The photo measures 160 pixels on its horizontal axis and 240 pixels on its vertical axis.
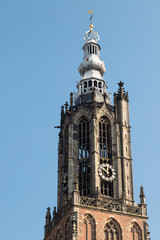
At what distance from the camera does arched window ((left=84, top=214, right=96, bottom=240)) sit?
72.8 meters

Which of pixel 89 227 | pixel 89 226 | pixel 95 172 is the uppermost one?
pixel 95 172

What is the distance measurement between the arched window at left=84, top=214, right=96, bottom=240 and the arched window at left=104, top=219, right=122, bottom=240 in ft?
5.36

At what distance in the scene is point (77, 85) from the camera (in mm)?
88750

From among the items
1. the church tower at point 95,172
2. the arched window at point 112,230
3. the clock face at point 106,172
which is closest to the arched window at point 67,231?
the church tower at point 95,172

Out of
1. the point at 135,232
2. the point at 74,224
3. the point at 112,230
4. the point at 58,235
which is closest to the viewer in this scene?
the point at 74,224

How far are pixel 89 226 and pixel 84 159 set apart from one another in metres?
9.38

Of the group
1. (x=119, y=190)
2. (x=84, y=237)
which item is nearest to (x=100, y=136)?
(x=119, y=190)

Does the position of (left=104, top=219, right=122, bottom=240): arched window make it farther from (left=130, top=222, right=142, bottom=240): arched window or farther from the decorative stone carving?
the decorative stone carving

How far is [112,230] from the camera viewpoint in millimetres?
74375

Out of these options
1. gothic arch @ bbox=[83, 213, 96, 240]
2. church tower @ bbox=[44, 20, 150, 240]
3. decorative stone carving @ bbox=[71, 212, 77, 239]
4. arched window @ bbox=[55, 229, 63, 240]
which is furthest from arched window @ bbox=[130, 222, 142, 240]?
arched window @ bbox=[55, 229, 63, 240]

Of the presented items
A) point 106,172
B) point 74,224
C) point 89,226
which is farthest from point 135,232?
point 106,172

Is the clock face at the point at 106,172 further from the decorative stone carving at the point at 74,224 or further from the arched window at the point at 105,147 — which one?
the decorative stone carving at the point at 74,224

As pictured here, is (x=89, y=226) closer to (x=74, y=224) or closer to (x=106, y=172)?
(x=74, y=224)

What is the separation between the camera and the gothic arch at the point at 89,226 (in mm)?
72812
